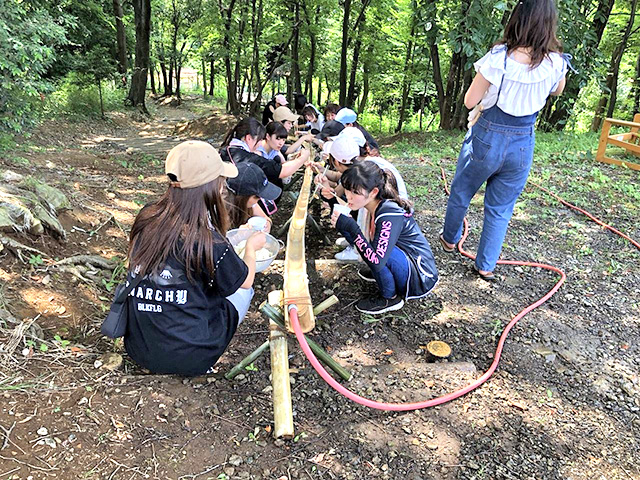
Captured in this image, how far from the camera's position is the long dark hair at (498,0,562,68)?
2.87 meters

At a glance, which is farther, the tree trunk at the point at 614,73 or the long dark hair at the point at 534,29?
the tree trunk at the point at 614,73

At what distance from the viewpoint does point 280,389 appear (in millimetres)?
2070

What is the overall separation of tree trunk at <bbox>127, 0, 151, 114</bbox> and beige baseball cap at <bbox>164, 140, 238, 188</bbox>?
15.0 metres

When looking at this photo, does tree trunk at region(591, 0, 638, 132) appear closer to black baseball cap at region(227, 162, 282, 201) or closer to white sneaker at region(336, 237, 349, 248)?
white sneaker at region(336, 237, 349, 248)

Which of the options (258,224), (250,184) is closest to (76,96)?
(250,184)

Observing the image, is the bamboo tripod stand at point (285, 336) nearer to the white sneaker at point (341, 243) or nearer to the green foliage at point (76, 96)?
the white sneaker at point (341, 243)

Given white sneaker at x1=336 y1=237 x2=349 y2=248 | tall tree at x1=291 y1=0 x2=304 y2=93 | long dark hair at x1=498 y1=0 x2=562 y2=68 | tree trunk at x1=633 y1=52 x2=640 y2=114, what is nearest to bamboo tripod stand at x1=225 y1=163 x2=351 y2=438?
white sneaker at x1=336 y1=237 x2=349 y2=248

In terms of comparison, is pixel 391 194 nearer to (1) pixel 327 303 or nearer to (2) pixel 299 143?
(1) pixel 327 303

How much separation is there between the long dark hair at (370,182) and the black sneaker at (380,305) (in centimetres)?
67

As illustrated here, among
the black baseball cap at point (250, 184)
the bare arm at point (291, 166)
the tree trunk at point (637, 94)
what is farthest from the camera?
the tree trunk at point (637, 94)

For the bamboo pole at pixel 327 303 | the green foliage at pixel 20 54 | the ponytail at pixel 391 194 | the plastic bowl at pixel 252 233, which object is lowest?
the bamboo pole at pixel 327 303

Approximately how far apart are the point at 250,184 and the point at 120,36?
585 inches

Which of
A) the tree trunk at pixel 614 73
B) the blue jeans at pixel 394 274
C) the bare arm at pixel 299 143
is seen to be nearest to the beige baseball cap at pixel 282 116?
the bare arm at pixel 299 143

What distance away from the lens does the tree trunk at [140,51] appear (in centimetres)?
1520
